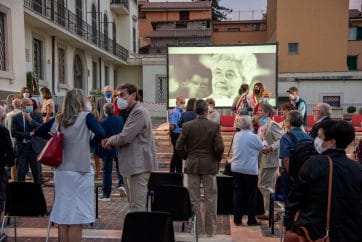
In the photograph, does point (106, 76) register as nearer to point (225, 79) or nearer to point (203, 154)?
point (225, 79)

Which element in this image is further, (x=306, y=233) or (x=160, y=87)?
(x=160, y=87)

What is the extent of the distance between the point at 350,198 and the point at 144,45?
4851 centimetres

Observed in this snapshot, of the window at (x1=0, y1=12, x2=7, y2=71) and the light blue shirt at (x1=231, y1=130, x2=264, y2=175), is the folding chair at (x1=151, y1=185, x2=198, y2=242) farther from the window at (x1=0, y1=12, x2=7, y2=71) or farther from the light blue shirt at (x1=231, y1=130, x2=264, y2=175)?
the window at (x1=0, y1=12, x2=7, y2=71)

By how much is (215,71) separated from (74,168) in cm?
1565

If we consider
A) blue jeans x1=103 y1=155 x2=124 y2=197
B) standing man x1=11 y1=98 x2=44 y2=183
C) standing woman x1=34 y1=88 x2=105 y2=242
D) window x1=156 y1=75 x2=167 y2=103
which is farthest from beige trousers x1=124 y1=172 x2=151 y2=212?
window x1=156 y1=75 x2=167 y2=103

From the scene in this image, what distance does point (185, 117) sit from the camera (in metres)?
9.05

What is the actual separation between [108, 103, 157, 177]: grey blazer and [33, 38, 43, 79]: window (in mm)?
16252

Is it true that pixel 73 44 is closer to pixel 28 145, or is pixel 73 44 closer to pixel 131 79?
pixel 131 79

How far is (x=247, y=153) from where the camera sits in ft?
22.6

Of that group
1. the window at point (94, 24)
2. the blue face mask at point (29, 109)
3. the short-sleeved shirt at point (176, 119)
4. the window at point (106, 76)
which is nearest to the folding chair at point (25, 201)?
the blue face mask at point (29, 109)

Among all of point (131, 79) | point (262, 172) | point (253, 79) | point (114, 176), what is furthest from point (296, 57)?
point (262, 172)

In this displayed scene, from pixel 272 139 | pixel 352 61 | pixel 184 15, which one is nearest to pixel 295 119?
pixel 272 139

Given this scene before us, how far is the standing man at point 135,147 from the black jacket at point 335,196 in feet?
8.01

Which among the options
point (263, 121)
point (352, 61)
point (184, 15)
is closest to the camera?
point (263, 121)
